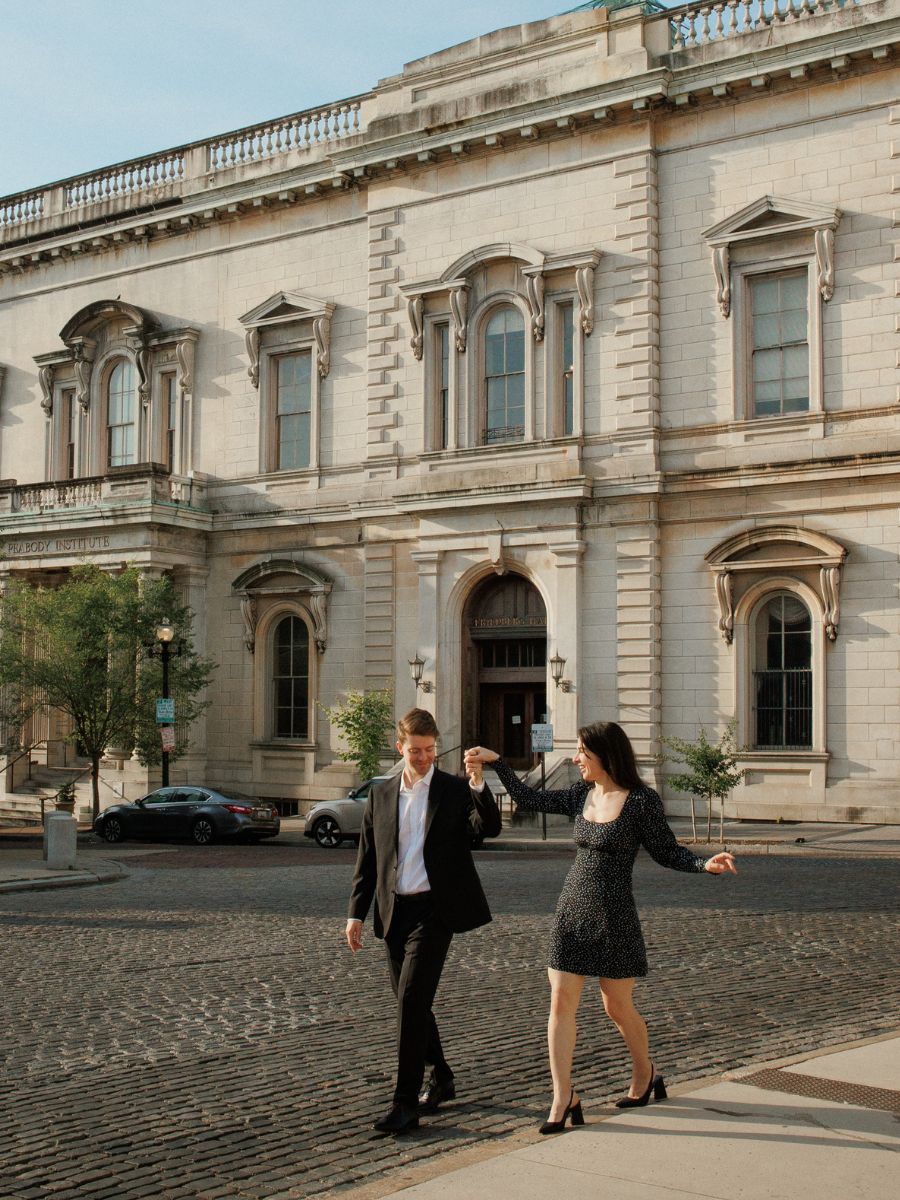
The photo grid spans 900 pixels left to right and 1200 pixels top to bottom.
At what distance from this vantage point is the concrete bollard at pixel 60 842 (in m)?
22.4

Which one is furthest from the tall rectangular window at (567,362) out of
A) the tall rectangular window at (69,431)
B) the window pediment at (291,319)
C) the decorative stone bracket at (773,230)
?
the tall rectangular window at (69,431)

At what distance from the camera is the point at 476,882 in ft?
25.6

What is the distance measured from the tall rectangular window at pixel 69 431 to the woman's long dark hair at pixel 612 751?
36.4 m

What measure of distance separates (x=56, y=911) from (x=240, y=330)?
2400 centimetres

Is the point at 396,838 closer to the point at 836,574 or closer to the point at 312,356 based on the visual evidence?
the point at 836,574

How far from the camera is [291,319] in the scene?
37438 mm

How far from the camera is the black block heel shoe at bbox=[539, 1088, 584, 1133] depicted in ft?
23.1

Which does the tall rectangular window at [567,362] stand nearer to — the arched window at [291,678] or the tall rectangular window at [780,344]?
Answer: the tall rectangular window at [780,344]

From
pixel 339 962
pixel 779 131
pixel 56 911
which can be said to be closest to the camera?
pixel 339 962

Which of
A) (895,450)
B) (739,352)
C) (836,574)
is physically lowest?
(836,574)

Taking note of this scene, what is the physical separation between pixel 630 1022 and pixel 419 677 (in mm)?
26727

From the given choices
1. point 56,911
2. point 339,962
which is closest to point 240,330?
point 56,911

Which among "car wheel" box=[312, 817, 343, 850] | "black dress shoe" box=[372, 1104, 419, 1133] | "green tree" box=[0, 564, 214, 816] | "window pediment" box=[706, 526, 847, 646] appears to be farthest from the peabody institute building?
"black dress shoe" box=[372, 1104, 419, 1133]

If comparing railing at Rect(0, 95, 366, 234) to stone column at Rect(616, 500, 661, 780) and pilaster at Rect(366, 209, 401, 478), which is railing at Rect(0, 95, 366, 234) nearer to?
pilaster at Rect(366, 209, 401, 478)
